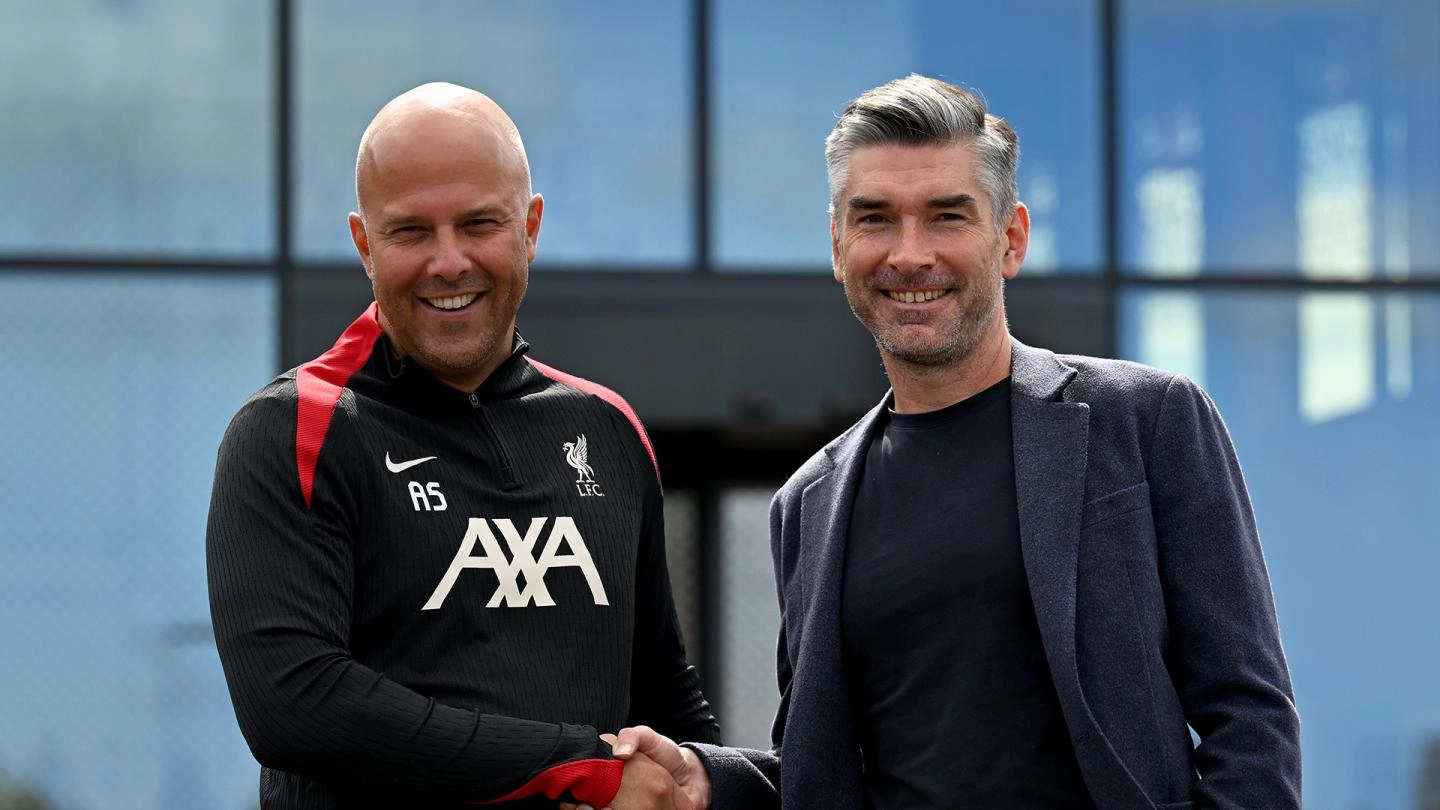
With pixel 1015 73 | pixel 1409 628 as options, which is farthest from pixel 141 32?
pixel 1409 628

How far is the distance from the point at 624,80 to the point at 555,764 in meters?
4.28

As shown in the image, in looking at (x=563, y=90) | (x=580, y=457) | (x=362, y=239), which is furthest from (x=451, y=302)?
(x=563, y=90)

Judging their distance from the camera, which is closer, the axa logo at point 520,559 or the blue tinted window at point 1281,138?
the axa logo at point 520,559

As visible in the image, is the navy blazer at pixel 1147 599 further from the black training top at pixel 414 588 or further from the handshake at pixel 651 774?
the black training top at pixel 414 588

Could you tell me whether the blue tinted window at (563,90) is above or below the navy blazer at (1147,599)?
above

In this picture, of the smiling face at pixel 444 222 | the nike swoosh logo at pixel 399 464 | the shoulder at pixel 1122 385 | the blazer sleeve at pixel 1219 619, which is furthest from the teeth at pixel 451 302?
the blazer sleeve at pixel 1219 619

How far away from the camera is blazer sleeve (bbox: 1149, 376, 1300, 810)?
2545mm

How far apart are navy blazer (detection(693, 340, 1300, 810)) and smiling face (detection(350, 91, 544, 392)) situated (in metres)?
0.76

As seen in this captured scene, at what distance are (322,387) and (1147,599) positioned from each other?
4.23ft

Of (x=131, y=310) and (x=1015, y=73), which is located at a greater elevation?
(x=1015, y=73)

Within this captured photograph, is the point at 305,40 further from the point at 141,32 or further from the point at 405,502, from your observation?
the point at 405,502

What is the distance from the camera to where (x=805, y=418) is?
6324 mm

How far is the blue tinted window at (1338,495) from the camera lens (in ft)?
22.0

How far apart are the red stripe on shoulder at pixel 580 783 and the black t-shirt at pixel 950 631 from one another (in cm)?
42
